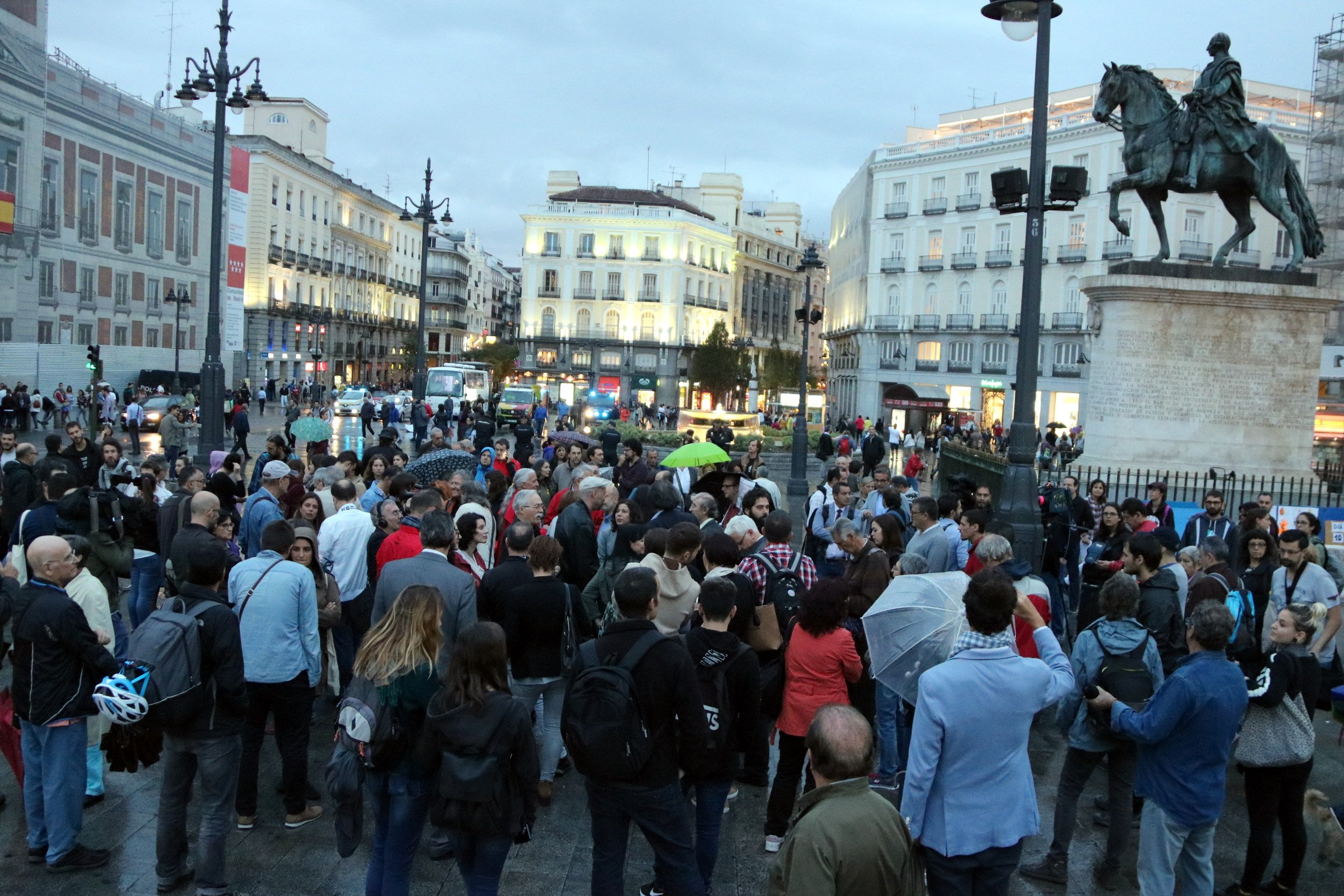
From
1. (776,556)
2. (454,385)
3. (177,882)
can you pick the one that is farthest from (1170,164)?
(454,385)

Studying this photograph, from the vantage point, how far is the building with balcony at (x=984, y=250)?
46.9m

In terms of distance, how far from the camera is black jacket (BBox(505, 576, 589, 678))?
19.1 ft

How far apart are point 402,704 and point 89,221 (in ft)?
138

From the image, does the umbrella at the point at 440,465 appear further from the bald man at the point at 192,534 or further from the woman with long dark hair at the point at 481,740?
the woman with long dark hair at the point at 481,740

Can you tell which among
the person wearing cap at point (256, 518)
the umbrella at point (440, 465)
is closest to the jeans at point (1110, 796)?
the person wearing cap at point (256, 518)

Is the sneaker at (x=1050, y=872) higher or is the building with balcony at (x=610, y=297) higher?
the building with balcony at (x=610, y=297)

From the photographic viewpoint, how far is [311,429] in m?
13.0

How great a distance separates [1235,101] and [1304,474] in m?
4.86

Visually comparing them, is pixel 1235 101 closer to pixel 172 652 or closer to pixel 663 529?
pixel 663 529

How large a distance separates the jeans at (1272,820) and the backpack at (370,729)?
4.09 meters

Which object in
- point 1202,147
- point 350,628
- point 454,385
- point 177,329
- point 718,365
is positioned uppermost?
point 1202,147

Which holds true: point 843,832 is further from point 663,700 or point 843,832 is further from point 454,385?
point 454,385

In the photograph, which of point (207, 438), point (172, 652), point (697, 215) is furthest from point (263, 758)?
point (697, 215)

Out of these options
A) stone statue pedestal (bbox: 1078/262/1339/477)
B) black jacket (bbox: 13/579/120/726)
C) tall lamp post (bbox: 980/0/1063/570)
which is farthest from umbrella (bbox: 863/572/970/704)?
stone statue pedestal (bbox: 1078/262/1339/477)
